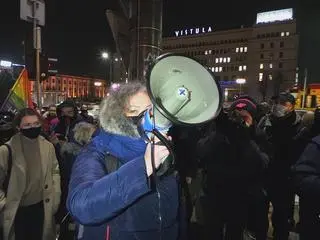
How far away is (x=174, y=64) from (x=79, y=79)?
113444 mm

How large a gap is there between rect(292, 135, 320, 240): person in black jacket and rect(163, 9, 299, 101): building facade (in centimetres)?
7399

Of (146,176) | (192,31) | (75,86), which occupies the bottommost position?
(146,176)

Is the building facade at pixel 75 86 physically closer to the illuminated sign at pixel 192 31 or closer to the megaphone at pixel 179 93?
the illuminated sign at pixel 192 31

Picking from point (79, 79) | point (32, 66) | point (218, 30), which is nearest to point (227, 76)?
point (218, 30)

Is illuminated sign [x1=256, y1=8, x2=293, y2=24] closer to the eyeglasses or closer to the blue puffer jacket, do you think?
the eyeglasses

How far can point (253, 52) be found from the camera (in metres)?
89.8

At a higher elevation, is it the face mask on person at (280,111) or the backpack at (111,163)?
the face mask on person at (280,111)

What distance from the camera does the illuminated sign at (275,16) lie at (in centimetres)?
8319

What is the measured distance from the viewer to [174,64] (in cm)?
146

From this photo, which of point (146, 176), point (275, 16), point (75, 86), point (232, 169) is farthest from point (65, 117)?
point (75, 86)

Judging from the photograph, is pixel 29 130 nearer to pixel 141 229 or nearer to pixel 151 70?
pixel 141 229

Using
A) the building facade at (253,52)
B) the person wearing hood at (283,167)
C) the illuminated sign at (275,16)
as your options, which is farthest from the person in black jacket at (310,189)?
the illuminated sign at (275,16)

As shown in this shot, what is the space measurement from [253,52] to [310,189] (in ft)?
302

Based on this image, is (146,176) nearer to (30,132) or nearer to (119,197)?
(119,197)
